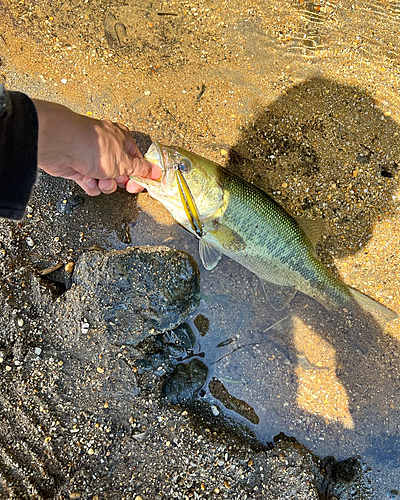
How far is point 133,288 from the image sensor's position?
3.21 meters

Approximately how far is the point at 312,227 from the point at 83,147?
7.64ft

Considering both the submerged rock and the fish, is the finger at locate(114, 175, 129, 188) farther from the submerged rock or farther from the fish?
the submerged rock

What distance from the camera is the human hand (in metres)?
2.56

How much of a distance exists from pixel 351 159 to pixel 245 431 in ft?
10.2

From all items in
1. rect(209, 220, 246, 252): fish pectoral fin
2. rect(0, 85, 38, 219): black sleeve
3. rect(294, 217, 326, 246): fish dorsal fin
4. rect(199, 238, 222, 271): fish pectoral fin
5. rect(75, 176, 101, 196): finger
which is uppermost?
rect(0, 85, 38, 219): black sleeve

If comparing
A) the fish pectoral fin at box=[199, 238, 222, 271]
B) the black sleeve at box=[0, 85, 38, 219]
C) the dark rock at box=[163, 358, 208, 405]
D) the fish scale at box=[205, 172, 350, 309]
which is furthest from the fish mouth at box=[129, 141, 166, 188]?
the dark rock at box=[163, 358, 208, 405]

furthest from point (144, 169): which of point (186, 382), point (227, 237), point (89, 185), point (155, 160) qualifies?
point (186, 382)

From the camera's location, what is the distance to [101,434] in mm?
3082

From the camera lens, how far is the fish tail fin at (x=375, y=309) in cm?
365

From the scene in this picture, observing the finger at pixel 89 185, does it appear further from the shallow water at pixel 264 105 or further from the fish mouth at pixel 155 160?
the fish mouth at pixel 155 160

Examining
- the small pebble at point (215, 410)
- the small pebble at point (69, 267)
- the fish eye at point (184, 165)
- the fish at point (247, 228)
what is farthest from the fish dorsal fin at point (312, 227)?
the small pebble at point (69, 267)

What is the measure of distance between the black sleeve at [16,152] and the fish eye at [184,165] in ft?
4.37

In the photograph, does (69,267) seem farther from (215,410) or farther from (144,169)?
(215,410)

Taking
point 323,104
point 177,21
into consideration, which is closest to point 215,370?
point 323,104
